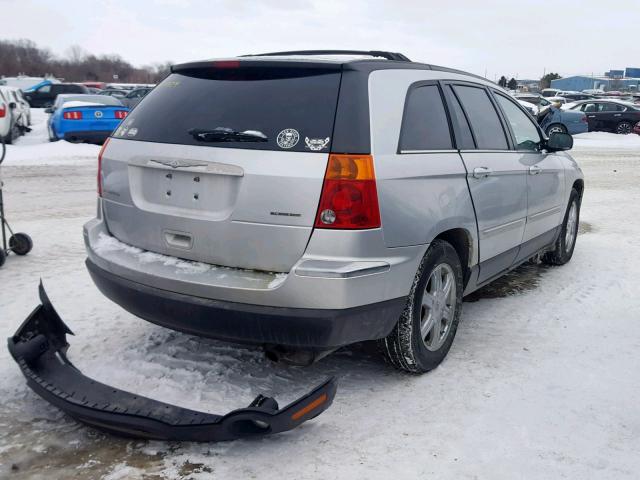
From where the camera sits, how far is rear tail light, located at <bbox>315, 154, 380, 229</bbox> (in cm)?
277

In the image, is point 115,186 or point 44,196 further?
point 44,196

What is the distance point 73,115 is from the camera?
48.3 ft

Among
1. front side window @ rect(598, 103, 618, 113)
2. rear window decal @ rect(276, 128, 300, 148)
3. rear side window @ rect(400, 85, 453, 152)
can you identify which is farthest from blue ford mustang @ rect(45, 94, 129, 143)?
front side window @ rect(598, 103, 618, 113)

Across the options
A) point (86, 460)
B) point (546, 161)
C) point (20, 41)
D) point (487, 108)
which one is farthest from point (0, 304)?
point (20, 41)

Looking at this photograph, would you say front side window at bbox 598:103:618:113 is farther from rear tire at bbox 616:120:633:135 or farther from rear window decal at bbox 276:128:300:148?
rear window decal at bbox 276:128:300:148

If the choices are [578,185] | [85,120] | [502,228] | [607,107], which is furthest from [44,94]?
[502,228]

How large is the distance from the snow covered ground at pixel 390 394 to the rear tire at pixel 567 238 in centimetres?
48

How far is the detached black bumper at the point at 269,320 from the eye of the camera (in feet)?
9.14

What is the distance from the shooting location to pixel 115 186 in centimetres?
336

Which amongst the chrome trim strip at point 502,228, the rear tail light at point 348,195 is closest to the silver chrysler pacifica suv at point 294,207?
the rear tail light at point 348,195

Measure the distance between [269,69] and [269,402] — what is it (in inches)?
65.0

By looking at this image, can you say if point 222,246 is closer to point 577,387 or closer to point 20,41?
point 577,387

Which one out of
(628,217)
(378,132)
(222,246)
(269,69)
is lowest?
(628,217)

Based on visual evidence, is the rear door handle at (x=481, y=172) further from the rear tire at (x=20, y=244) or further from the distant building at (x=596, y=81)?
the distant building at (x=596, y=81)
